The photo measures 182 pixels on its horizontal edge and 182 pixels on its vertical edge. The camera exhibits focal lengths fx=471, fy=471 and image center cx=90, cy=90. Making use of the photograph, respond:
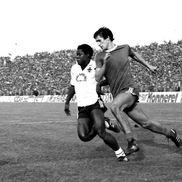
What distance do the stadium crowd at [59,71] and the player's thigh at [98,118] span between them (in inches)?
1402

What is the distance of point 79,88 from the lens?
780 cm

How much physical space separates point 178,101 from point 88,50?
1333 inches

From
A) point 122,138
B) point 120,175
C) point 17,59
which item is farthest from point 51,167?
point 17,59

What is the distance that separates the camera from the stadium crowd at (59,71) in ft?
158

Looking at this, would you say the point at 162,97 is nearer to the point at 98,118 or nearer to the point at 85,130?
the point at 85,130

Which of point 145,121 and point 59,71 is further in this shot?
point 59,71

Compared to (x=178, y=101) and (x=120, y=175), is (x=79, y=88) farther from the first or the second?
(x=178, y=101)

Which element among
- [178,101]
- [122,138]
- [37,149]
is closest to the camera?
[37,149]

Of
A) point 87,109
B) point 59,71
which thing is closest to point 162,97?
point 59,71

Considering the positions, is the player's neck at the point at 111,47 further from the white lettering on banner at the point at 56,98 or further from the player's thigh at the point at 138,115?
the white lettering on banner at the point at 56,98

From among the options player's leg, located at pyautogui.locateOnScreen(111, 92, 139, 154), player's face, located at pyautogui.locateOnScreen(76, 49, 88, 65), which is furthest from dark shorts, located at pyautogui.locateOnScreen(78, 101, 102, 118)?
player's face, located at pyautogui.locateOnScreen(76, 49, 88, 65)

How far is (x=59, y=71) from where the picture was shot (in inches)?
2514

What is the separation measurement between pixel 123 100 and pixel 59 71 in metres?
56.1

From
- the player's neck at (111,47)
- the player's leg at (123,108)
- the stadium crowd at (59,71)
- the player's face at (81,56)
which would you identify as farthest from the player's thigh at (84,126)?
the stadium crowd at (59,71)
